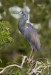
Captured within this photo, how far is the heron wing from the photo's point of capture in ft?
30.1

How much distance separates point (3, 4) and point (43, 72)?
8738 mm

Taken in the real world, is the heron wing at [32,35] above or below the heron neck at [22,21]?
below

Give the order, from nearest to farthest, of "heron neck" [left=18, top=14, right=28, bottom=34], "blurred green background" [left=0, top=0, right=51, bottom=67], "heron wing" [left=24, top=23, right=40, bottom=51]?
"heron neck" [left=18, top=14, right=28, bottom=34] < "heron wing" [left=24, top=23, right=40, bottom=51] < "blurred green background" [left=0, top=0, right=51, bottom=67]

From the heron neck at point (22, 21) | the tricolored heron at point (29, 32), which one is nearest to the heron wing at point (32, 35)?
the tricolored heron at point (29, 32)

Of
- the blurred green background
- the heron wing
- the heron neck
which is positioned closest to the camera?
the heron neck

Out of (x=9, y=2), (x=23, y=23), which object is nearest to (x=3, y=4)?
(x=9, y=2)

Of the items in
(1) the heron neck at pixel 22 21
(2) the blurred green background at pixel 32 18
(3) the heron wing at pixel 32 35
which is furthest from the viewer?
(2) the blurred green background at pixel 32 18

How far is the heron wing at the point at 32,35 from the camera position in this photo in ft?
30.1

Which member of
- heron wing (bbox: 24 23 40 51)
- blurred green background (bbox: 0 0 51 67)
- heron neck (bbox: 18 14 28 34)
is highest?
heron neck (bbox: 18 14 28 34)

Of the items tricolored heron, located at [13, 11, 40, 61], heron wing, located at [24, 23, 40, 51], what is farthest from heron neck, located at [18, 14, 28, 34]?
heron wing, located at [24, 23, 40, 51]

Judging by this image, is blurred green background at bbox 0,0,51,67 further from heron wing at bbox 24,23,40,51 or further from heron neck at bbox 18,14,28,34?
heron neck at bbox 18,14,28,34

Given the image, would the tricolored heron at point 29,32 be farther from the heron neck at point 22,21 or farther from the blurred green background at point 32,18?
the blurred green background at point 32,18

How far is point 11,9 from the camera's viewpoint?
1548 centimetres

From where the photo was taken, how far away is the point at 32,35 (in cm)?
952
